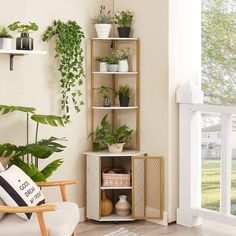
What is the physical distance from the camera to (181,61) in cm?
493

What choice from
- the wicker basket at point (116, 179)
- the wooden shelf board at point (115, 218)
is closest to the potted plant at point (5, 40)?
the wicker basket at point (116, 179)

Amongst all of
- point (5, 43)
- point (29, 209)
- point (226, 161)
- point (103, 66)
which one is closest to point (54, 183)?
point (29, 209)

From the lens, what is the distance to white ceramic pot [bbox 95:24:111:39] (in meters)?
4.95

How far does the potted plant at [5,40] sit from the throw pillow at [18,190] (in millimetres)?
933

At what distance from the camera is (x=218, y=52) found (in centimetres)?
491

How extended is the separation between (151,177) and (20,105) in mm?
1285

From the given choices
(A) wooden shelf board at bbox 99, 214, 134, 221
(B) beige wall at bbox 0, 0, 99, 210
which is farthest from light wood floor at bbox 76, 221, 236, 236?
(B) beige wall at bbox 0, 0, 99, 210

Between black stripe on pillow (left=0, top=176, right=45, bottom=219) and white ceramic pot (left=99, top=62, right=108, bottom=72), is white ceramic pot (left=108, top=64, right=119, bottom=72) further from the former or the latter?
black stripe on pillow (left=0, top=176, right=45, bottom=219)

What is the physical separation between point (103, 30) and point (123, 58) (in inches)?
12.1

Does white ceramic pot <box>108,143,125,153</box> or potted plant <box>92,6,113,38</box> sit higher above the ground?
potted plant <box>92,6,113,38</box>

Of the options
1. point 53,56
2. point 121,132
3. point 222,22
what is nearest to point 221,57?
point 222,22

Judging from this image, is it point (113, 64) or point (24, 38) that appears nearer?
point (24, 38)

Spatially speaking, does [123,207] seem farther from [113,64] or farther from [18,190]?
[18,190]

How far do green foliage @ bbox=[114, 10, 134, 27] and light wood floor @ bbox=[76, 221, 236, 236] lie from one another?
1718 millimetres
